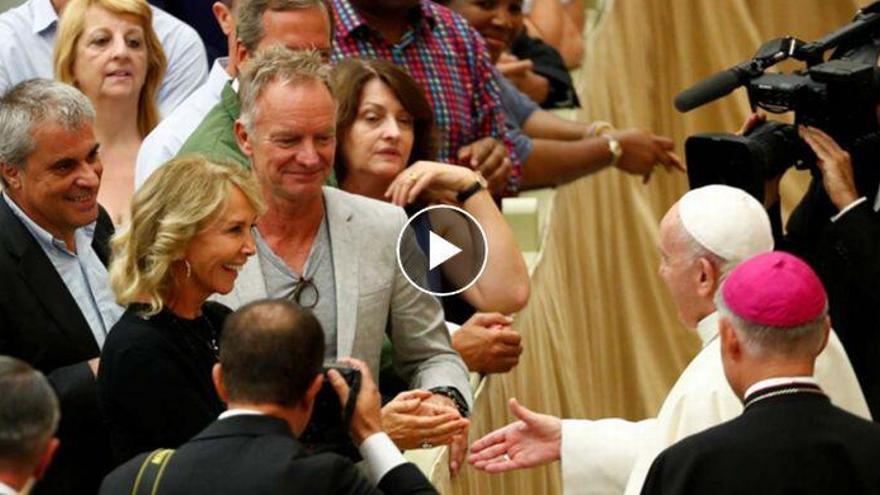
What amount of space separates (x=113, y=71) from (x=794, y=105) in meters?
1.89

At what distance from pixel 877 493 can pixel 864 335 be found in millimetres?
1812

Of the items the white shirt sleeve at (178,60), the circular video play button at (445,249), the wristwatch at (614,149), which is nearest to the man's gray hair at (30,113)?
the circular video play button at (445,249)

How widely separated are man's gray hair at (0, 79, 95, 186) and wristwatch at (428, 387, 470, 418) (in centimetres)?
101

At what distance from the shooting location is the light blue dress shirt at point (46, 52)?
6.50m

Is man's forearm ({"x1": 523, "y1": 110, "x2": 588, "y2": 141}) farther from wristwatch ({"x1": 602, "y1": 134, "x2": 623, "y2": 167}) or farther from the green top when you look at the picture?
the green top

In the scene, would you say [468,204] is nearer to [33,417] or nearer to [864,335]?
[864,335]

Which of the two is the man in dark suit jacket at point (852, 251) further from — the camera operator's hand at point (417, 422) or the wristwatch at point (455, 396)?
the camera operator's hand at point (417, 422)

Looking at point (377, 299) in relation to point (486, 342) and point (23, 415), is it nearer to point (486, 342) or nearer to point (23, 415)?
point (486, 342)

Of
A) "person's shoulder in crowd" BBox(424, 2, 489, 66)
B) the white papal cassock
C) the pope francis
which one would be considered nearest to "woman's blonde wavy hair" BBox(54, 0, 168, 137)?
"person's shoulder in crowd" BBox(424, 2, 489, 66)

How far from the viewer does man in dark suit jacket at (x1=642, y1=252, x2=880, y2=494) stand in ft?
13.0

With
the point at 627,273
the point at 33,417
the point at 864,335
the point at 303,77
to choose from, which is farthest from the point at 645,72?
the point at 33,417

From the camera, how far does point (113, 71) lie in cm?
607

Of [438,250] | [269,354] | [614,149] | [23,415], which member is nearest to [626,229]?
[614,149]

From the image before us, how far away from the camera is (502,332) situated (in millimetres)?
5730
